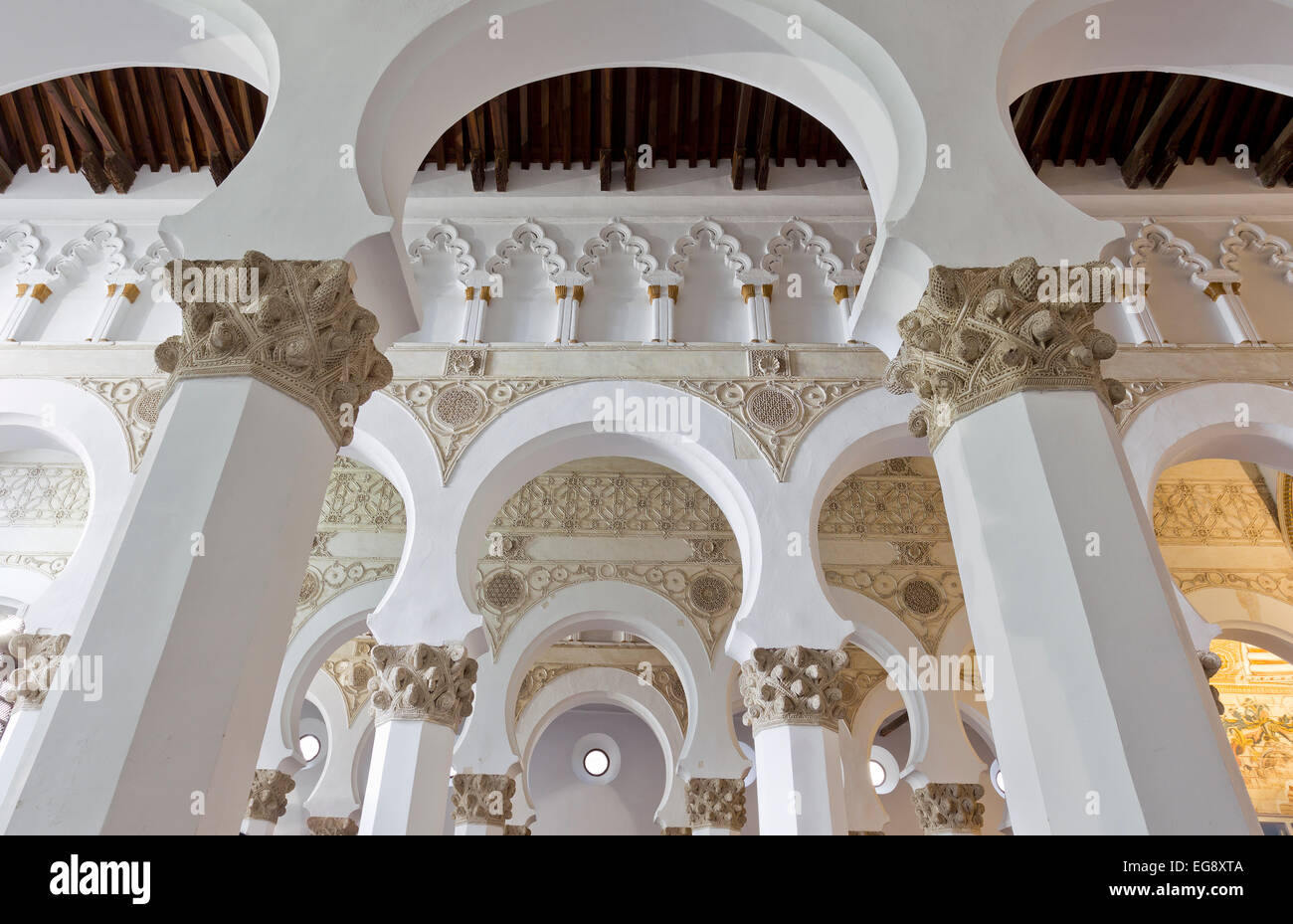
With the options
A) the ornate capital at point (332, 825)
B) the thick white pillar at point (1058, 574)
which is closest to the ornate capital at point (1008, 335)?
the thick white pillar at point (1058, 574)

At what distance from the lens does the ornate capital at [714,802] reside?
19.8 feet

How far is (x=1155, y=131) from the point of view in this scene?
18.1 feet

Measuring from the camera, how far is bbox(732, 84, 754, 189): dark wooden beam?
5.27 m

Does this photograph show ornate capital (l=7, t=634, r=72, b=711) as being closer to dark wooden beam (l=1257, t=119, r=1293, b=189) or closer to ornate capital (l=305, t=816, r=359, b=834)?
ornate capital (l=305, t=816, r=359, b=834)

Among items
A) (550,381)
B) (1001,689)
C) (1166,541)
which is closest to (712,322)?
(550,381)

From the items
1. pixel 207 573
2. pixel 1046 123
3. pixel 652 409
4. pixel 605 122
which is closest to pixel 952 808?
pixel 652 409

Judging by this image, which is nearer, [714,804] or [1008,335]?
[1008,335]

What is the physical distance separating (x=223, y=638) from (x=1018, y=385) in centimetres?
209

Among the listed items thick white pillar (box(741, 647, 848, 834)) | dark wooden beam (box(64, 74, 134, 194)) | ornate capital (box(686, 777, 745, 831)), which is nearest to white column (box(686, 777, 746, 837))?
ornate capital (box(686, 777, 745, 831))

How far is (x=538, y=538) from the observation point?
23.1ft

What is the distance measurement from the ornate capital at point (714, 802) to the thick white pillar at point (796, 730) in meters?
1.98

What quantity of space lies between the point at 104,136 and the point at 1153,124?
685 cm

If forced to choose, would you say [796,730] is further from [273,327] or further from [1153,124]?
[1153,124]
